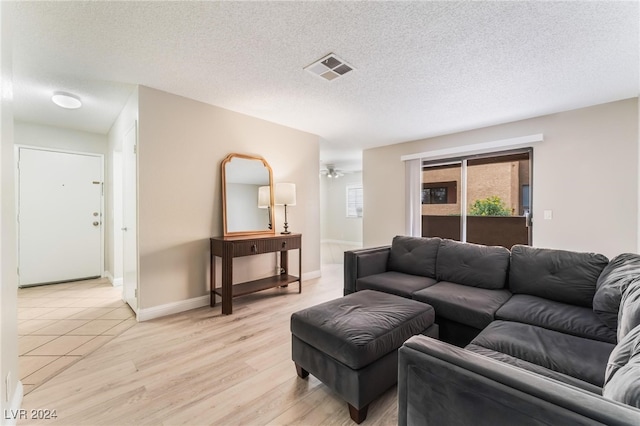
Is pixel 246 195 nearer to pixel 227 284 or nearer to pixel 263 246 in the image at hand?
pixel 263 246

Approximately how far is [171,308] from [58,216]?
2775 mm

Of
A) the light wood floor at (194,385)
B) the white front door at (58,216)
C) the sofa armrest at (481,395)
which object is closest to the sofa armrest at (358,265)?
the light wood floor at (194,385)

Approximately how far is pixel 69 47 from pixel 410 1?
8.17ft

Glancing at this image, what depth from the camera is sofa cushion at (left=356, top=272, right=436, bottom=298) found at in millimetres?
2467

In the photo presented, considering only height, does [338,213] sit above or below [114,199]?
below

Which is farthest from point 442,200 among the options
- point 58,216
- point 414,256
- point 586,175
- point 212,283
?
point 58,216

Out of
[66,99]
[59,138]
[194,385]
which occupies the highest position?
[66,99]

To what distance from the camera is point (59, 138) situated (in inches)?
160

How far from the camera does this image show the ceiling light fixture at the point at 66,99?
287 centimetres

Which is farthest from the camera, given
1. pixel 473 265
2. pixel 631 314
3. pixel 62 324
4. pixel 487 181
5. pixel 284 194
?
pixel 487 181

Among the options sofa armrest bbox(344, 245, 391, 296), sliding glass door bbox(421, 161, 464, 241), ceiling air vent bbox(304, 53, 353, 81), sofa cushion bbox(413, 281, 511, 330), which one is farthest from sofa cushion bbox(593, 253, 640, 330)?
sliding glass door bbox(421, 161, 464, 241)

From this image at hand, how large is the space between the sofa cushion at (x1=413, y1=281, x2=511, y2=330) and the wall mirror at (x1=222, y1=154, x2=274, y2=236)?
2193 millimetres

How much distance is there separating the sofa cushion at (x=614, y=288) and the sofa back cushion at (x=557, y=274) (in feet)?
0.59

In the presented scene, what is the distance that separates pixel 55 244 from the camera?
404 cm
